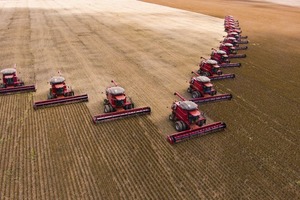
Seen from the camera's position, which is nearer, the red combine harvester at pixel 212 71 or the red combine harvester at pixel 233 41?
the red combine harvester at pixel 212 71

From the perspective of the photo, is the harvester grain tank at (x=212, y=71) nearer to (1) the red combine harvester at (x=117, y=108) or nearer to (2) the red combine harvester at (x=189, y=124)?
(2) the red combine harvester at (x=189, y=124)

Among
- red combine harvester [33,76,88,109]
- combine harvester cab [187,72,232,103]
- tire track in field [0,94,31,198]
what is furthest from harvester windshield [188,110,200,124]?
tire track in field [0,94,31,198]

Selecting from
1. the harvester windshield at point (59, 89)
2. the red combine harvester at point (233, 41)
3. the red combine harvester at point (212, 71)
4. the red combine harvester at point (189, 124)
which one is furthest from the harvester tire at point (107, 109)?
the red combine harvester at point (233, 41)

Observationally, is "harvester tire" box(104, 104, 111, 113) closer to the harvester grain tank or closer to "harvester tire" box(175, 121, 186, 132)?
"harvester tire" box(175, 121, 186, 132)

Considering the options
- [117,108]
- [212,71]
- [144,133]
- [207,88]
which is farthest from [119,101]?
[212,71]

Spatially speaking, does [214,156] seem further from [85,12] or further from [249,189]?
[85,12]
